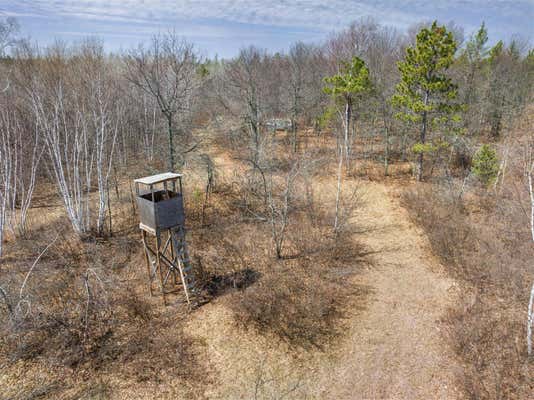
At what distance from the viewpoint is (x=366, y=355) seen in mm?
9250

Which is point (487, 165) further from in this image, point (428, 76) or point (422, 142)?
point (428, 76)

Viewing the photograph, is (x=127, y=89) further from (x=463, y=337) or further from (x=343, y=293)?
(x=463, y=337)

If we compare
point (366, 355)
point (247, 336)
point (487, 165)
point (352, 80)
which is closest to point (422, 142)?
point (487, 165)

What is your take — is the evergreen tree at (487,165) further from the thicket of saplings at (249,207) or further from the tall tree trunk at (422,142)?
the tall tree trunk at (422,142)

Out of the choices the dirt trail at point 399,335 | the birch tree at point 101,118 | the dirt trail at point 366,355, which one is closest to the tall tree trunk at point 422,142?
the dirt trail at point 399,335

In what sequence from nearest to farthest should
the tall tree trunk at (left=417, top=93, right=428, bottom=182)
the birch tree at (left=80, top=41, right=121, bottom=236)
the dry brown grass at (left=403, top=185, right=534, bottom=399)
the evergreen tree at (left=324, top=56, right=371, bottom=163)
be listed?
the dry brown grass at (left=403, top=185, right=534, bottom=399), the birch tree at (left=80, top=41, right=121, bottom=236), the tall tree trunk at (left=417, top=93, right=428, bottom=182), the evergreen tree at (left=324, top=56, right=371, bottom=163)

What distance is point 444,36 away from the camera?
18406 millimetres

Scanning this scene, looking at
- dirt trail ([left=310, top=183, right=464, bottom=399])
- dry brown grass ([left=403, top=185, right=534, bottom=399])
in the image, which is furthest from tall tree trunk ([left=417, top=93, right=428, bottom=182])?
dirt trail ([left=310, top=183, right=464, bottom=399])

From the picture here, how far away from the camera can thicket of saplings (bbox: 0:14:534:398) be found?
31.6 feet

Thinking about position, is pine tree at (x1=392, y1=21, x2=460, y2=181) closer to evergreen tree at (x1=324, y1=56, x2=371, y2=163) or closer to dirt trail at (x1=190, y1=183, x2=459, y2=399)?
evergreen tree at (x1=324, y1=56, x2=371, y2=163)

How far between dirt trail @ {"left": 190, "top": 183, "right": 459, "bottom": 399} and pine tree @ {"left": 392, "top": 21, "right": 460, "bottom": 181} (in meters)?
11.5

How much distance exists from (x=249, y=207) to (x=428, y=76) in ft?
43.8

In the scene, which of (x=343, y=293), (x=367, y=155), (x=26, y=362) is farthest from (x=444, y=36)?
(x=26, y=362)

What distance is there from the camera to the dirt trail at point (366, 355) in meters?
8.22
